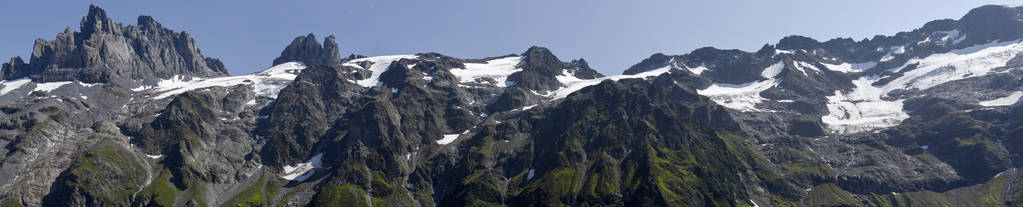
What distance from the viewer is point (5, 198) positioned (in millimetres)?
197750

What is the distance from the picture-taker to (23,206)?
19762 cm

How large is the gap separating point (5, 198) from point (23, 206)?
23.3 ft
